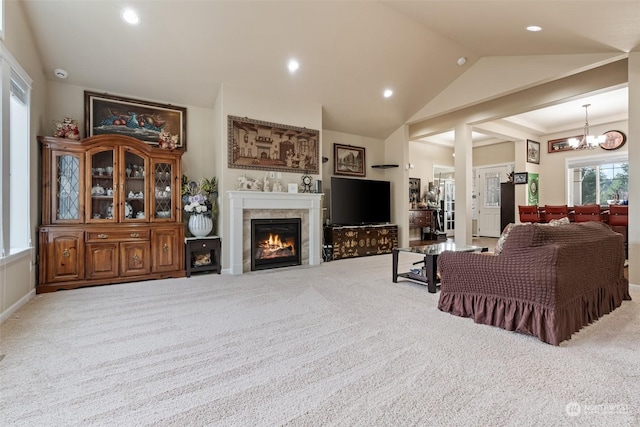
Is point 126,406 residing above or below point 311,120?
below

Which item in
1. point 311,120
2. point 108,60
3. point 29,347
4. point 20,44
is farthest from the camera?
point 311,120

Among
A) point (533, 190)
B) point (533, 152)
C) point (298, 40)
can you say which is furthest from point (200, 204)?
point (533, 152)

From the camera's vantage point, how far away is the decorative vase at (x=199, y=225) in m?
4.72

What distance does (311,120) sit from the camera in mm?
5664

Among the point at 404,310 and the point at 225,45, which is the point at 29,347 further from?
the point at 225,45

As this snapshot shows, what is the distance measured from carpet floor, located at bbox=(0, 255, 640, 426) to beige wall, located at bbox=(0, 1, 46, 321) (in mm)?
191

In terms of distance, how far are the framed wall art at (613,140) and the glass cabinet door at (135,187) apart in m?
9.65

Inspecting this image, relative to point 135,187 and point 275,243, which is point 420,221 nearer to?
point 275,243

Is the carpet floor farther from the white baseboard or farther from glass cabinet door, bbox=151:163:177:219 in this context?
glass cabinet door, bbox=151:163:177:219

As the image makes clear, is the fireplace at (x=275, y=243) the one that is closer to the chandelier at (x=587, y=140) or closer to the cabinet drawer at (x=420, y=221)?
the cabinet drawer at (x=420, y=221)

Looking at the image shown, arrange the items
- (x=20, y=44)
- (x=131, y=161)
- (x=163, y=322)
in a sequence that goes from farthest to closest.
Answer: (x=131, y=161) → (x=20, y=44) → (x=163, y=322)

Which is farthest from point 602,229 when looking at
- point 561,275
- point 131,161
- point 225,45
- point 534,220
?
point 131,161

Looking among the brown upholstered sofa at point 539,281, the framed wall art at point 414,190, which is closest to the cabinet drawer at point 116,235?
the brown upholstered sofa at point 539,281

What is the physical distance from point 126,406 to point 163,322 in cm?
126
